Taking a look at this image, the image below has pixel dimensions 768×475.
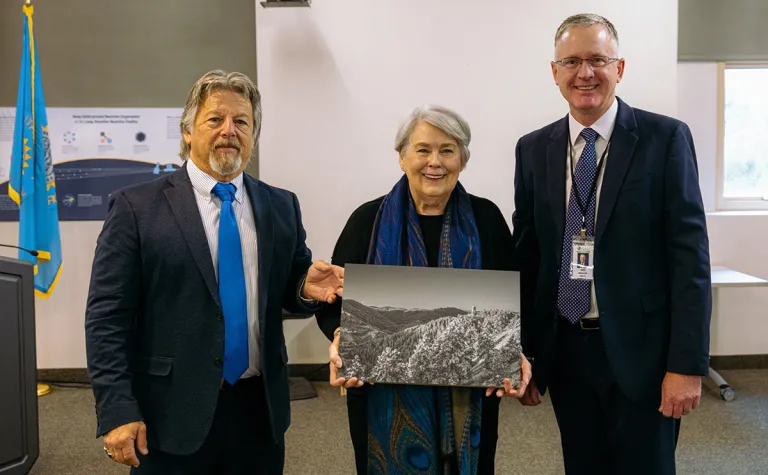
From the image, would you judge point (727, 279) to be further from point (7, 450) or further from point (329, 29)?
point (7, 450)

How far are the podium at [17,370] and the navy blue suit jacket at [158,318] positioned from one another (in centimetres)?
105

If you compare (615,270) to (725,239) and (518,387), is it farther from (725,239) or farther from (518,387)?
(725,239)

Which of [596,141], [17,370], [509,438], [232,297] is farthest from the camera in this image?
[509,438]

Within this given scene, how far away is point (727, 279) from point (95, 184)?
4.59 metres

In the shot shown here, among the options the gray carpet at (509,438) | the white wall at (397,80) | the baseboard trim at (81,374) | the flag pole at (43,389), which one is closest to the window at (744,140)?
the white wall at (397,80)

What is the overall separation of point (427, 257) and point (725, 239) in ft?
12.6

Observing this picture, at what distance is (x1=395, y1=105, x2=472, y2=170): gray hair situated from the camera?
5.41 ft

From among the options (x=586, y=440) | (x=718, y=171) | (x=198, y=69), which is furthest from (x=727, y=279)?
(x=198, y=69)

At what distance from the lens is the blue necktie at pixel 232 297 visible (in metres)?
1.58

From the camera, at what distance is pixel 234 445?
5.35 ft

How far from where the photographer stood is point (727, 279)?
4020mm

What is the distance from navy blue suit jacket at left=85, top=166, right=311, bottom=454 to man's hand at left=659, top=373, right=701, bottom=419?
1228 millimetres

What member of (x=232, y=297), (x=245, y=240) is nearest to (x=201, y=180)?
(x=245, y=240)

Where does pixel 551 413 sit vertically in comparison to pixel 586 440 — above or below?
below
